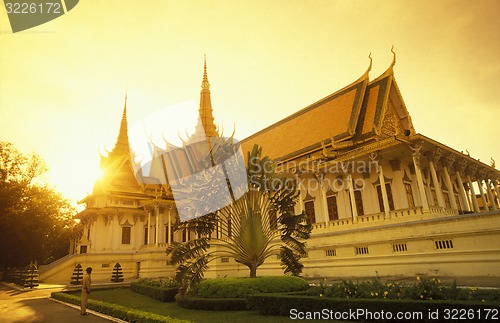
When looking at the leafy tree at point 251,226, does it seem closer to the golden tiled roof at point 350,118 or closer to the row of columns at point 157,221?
the golden tiled roof at point 350,118

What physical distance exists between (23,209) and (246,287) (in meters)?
25.8

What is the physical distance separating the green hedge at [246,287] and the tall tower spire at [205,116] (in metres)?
28.7

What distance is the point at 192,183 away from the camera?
39.2 feet

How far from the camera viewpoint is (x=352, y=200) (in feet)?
58.5

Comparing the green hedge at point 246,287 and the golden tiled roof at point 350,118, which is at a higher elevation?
the golden tiled roof at point 350,118

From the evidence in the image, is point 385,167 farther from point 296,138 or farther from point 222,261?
point 222,261

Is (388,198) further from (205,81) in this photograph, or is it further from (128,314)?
(205,81)

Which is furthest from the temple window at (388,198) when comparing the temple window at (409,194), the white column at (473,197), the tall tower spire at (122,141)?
the tall tower spire at (122,141)

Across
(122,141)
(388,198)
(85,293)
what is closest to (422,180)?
(388,198)

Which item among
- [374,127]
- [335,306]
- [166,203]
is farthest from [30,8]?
[166,203]

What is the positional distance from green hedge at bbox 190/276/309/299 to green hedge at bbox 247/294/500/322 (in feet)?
3.02

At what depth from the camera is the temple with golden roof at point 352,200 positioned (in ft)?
44.0

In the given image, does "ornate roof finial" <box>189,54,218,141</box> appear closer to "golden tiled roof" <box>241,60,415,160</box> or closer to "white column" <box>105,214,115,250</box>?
"white column" <box>105,214,115,250</box>

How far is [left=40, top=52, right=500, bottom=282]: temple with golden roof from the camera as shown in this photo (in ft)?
44.0
